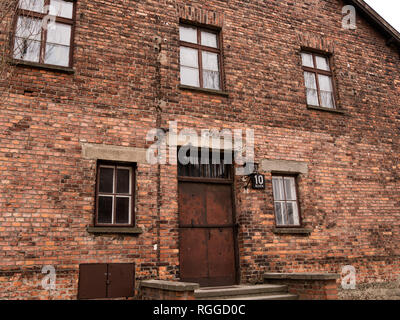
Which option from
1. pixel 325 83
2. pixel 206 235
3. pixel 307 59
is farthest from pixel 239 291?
pixel 307 59

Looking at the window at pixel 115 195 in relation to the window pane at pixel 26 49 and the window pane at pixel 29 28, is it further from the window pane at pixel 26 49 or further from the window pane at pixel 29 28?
the window pane at pixel 29 28

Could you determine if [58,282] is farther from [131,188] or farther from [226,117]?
[226,117]

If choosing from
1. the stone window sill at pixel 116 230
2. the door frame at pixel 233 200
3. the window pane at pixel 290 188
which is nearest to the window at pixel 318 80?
the window pane at pixel 290 188

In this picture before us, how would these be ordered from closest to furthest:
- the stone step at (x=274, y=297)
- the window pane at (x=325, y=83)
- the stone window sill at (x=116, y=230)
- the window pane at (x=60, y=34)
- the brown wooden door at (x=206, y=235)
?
the stone step at (x=274, y=297), the stone window sill at (x=116, y=230), the window pane at (x=60, y=34), the brown wooden door at (x=206, y=235), the window pane at (x=325, y=83)

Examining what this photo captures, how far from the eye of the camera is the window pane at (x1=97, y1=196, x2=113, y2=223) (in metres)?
6.47

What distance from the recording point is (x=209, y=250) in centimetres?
727

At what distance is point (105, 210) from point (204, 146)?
2.36 metres

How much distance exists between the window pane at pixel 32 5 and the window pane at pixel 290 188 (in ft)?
20.4

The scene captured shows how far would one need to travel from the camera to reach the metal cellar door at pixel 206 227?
23.3 ft

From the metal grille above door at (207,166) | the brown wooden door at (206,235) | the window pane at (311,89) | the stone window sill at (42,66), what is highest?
the window pane at (311,89)

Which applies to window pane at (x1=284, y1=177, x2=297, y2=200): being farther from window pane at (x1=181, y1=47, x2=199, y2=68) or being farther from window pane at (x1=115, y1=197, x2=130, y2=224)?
window pane at (x1=115, y1=197, x2=130, y2=224)

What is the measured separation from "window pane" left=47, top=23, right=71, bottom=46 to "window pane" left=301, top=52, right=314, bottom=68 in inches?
229

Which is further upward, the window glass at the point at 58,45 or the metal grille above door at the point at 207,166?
the window glass at the point at 58,45

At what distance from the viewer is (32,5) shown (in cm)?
691
